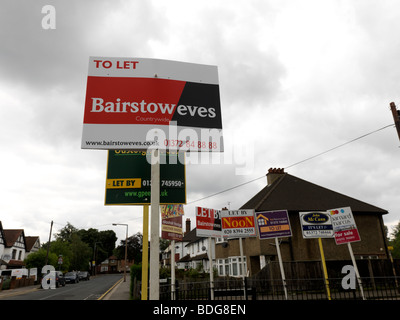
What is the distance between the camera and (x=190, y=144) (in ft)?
13.6

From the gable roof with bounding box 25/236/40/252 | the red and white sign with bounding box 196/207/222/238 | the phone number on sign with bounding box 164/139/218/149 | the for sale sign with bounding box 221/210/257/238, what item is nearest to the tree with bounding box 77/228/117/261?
the gable roof with bounding box 25/236/40/252

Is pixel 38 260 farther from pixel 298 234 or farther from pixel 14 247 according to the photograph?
pixel 298 234

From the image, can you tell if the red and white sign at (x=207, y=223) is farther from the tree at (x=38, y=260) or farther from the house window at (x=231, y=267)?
the tree at (x=38, y=260)

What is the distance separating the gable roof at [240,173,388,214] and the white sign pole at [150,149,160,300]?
2216 centimetres

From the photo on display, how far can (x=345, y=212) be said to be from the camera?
45.5 feet

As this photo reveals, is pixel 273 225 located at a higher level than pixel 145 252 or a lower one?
higher


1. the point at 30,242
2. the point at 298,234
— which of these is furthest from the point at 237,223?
the point at 30,242

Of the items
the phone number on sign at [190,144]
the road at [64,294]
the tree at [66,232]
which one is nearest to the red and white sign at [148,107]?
the phone number on sign at [190,144]

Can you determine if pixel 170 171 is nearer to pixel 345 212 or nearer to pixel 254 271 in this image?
pixel 345 212

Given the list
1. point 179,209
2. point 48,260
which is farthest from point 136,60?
point 48,260

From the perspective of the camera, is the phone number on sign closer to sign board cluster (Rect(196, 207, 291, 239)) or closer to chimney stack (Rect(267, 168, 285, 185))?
sign board cluster (Rect(196, 207, 291, 239))

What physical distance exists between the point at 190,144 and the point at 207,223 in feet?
28.6

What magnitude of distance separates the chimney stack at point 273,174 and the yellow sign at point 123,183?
27318 mm
